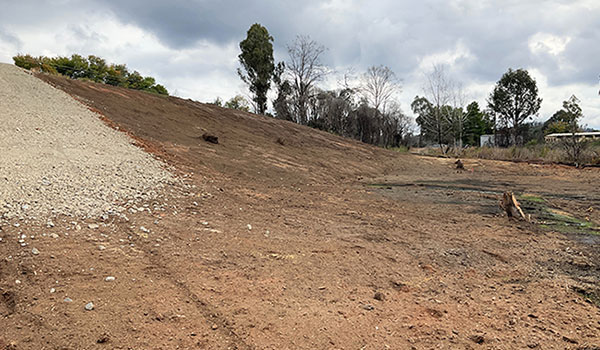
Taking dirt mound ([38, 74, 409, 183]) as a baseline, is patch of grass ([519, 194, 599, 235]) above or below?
below

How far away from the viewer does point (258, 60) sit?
93.9 feet

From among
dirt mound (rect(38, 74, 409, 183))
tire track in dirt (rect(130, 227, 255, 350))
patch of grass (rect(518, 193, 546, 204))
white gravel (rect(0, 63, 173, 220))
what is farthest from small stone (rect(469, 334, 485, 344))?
patch of grass (rect(518, 193, 546, 204))

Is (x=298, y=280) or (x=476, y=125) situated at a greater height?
(x=476, y=125)

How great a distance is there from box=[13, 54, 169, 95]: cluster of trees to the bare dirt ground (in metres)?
19.0

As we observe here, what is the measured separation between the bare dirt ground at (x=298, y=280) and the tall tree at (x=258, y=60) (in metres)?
24.1

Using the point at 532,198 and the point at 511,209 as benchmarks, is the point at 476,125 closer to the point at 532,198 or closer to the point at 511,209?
the point at 532,198

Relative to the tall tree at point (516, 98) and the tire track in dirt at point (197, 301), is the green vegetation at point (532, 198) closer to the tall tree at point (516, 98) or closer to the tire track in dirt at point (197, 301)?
the tire track in dirt at point (197, 301)

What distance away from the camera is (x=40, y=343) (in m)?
1.98

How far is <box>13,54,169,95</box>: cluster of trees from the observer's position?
62.5 feet

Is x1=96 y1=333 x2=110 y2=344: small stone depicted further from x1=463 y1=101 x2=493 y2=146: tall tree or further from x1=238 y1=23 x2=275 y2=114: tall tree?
x1=463 y1=101 x2=493 y2=146: tall tree

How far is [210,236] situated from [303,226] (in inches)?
55.8

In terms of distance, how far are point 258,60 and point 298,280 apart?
1099 inches

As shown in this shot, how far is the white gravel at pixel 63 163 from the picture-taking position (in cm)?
418

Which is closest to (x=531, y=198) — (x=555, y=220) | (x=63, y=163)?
(x=555, y=220)
